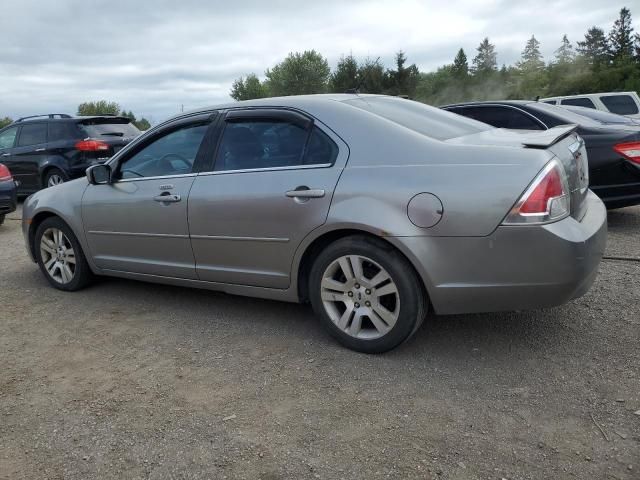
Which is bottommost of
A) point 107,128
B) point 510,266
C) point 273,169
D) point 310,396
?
point 310,396

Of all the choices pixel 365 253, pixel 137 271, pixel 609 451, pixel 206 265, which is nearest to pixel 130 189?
pixel 137 271

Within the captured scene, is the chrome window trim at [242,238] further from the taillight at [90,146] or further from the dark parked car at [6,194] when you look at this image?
the taillight at [90,146]

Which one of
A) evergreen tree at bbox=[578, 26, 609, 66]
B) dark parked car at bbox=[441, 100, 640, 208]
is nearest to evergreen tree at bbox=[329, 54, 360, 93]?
evergreen tree at bbox=[578, 26, 609, 66]

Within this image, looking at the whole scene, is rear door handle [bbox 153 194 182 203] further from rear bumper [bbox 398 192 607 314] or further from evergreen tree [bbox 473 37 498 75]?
evergreen tree [bbox 473 37 498 75]

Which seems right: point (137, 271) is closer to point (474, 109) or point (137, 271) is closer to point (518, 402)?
point (518, 402)

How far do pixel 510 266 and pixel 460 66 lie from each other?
8095cm

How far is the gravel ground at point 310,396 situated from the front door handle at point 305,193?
3.14 feet

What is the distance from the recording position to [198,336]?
12.7 feet

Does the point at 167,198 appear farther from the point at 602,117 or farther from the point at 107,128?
the point at 107,128

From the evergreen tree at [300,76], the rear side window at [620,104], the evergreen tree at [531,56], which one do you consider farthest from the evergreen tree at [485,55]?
the rear side window at [620,104]

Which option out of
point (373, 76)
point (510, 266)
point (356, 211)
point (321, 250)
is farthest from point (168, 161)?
point (373, 76)

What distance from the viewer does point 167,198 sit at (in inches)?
161

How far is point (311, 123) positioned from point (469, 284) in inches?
55.9

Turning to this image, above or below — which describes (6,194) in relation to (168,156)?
below
